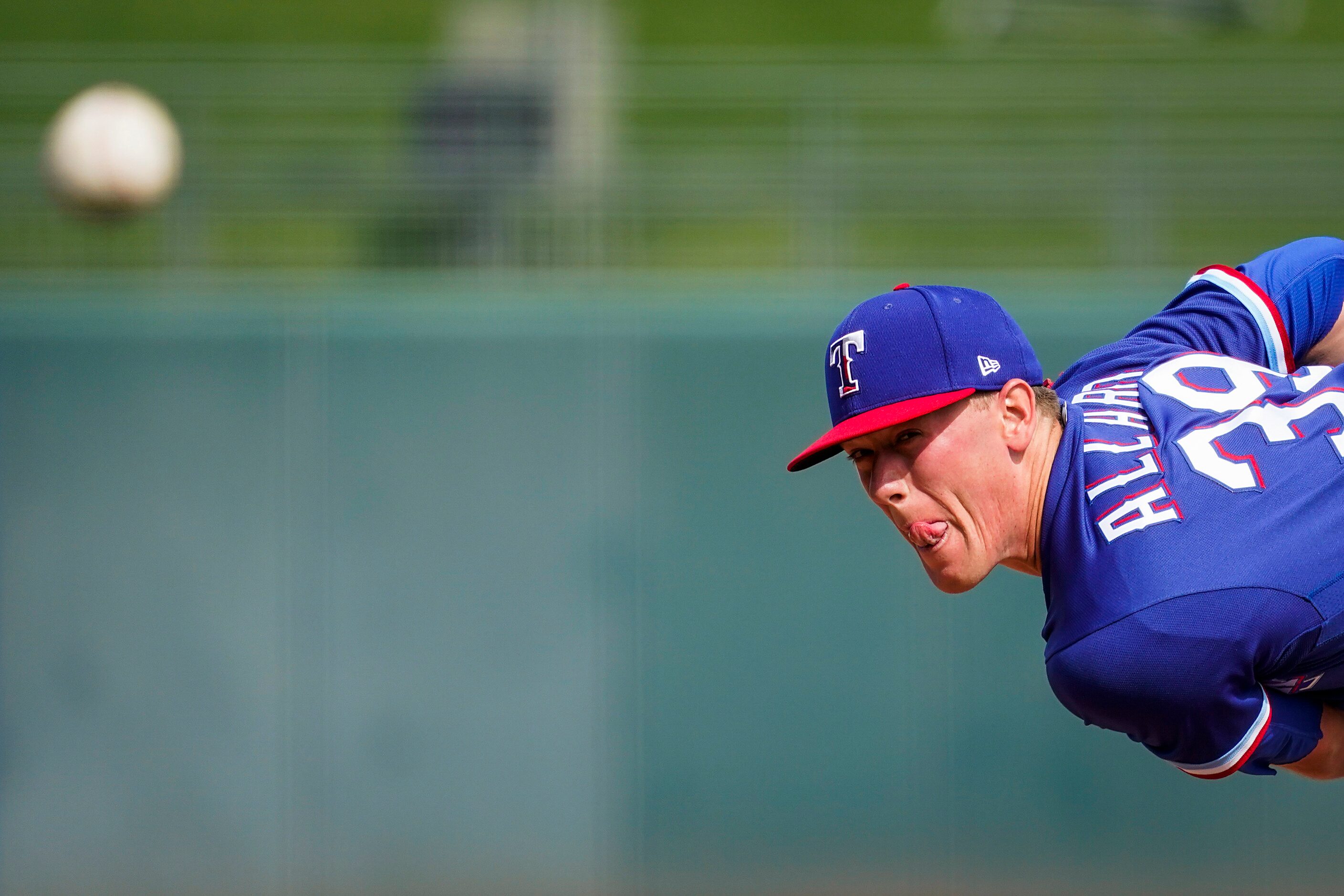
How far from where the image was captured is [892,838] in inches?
268

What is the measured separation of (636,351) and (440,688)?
197cm

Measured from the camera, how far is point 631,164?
754 centimetres

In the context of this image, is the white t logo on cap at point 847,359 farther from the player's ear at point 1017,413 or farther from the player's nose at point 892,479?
the player's ear at point 1017,413

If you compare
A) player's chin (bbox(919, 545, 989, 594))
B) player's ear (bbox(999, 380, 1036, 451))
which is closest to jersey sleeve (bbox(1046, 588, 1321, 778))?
player's chin (bbox(919, 545, 989, 594))

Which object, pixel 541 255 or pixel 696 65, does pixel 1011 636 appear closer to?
pixel 541 255

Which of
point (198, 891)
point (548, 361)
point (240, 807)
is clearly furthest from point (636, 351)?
point (198, 891)

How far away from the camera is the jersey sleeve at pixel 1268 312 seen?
2688 millimetres

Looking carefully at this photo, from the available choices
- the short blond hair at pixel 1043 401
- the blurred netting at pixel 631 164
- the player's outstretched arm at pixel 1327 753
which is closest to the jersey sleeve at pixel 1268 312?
the short blond hair at pixel 1043 401

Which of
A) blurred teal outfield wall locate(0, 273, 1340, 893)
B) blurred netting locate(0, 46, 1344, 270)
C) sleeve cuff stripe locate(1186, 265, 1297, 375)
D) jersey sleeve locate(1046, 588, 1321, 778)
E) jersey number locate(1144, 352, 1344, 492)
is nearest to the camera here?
jersey sleeve locate(1046, 588, 1321, 778)

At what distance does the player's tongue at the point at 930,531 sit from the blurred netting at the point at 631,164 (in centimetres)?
516

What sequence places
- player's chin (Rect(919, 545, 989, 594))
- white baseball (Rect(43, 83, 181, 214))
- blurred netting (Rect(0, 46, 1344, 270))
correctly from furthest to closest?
blurred netting (Rect(0, 46, 1344, 270)) < white baseball (Rect(43, 83, 181, 214)) < player's chin (Rect(919, 545, 989, 594))

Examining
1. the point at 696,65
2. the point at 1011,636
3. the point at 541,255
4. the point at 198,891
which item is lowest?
the point at 198,891

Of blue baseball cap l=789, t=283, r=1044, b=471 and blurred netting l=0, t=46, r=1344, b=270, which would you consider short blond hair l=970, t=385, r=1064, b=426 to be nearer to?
blue baseball cap l=789, t=283, r=1044, b=471

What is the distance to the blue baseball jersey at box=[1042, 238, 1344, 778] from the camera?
210 centimetres
